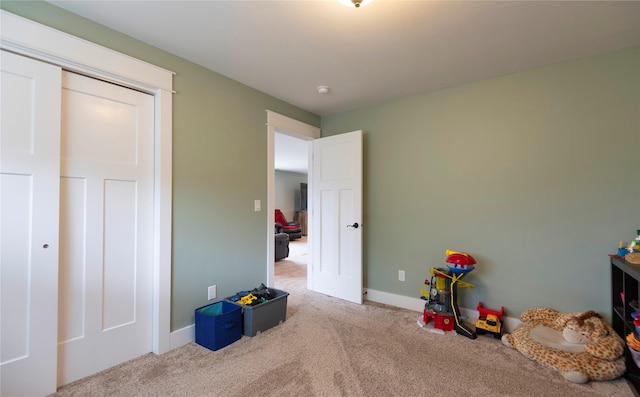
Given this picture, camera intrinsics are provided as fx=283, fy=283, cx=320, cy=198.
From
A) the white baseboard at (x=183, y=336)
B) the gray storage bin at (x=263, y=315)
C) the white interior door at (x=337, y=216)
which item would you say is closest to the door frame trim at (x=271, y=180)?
the gray storage bin at (x=263, y=315)

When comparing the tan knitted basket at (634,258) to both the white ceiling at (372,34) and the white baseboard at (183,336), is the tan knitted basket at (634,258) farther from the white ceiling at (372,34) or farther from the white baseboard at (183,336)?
the white baseboard at (183,336)

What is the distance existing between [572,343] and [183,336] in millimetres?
2887

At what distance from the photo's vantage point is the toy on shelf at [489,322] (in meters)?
2.35

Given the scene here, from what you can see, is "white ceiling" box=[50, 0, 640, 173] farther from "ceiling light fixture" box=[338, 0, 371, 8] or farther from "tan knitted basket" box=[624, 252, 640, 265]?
"tan knitted basket" box=[624, 252, 640, 265]

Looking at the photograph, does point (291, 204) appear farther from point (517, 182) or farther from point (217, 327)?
point (517, 182)

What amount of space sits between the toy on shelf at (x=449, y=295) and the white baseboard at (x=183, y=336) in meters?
2.02

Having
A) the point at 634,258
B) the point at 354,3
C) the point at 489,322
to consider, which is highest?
the point at 354,3

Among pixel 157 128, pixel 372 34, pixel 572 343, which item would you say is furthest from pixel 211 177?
pixel 572 343

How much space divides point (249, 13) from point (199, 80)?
0.89 m

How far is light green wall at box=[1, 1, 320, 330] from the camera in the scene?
2.22m

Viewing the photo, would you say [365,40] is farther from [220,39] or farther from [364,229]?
[364,229]

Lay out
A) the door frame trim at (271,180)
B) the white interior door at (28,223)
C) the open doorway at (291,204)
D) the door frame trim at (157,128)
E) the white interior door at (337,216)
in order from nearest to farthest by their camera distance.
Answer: the white interior door at (28,223) → the door frame trim at (157,128) → the door frame trim at (271,180) → the white interior door at (337,216) → the open doorway at (291,204)

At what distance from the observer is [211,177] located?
2.45 metres

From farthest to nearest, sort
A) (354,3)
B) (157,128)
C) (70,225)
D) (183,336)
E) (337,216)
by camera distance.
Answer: (337,216), (183,336), (157,128), (70,225), (354,3)
